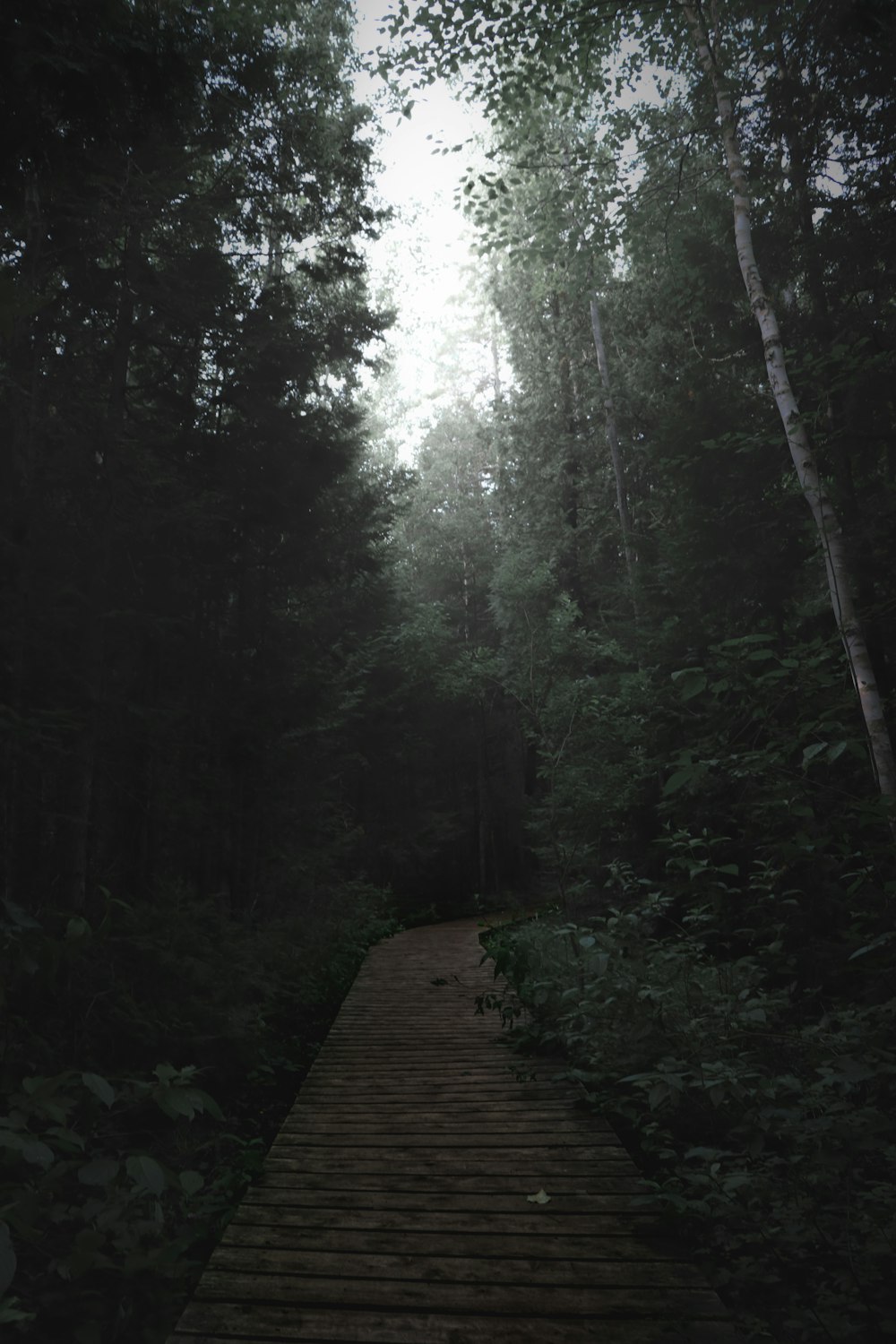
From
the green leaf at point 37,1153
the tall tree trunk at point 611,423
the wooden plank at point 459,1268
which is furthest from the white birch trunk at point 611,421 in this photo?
the green leaf at point 37,1153

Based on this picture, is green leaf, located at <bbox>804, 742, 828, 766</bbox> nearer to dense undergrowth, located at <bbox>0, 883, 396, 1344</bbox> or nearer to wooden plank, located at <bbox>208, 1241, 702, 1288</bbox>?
wooden plank, located at <bbox>208, 1241, 702, 1288</bbox>

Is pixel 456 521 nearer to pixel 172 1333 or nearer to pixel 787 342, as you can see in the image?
pixel 787 342

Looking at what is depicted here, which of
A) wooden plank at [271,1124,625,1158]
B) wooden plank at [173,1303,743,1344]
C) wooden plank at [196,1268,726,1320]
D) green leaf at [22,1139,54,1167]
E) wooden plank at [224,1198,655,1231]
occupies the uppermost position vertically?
green leaf at [22,1139,54,1167]

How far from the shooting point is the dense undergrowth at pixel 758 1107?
316cm

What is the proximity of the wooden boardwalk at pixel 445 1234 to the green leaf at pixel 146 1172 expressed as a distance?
149 centimetres

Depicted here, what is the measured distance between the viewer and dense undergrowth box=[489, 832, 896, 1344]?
10.4ft

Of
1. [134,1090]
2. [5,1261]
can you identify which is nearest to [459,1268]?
[134,1090]

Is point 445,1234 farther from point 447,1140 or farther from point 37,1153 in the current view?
point 37,1153

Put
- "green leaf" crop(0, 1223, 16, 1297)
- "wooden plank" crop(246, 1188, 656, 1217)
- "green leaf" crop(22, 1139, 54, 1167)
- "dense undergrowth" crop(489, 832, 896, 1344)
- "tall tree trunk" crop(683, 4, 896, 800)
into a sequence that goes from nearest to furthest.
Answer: "green leaf" crop(0, 1223, 16, 1297) → "green leaf" crop(22, 1139, 54, 1167) → "dense undergrowth" crop(489, 832, 896, 1344) → "wooden plank" crop(246, 1188, 656, 1217) → "tall tree trunk" crop(683, 4, 896, 800)

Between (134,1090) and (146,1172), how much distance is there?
2985mm

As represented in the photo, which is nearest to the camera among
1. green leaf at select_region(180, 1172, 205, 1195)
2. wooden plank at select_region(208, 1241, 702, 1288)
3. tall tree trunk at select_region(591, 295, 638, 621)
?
green leaf at select_region(180, 1172, 205, 1195)

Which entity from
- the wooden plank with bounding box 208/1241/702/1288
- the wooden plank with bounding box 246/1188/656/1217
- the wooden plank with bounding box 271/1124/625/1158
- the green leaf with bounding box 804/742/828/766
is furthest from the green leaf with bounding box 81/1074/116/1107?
the wooden plank with bounding box 271/1124/625/1158

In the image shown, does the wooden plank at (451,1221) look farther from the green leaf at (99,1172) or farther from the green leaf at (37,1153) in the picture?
the green leaf at (37,1153)

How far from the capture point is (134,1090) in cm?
453
